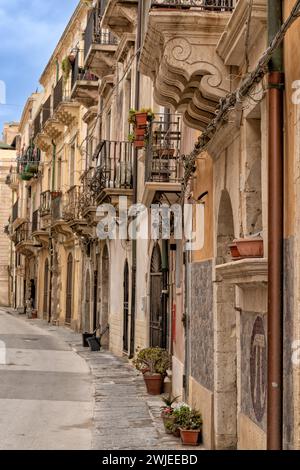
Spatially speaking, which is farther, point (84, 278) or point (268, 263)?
point (84, 278)

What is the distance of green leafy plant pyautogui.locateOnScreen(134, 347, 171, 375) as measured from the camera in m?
13.8

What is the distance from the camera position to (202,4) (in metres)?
8.26

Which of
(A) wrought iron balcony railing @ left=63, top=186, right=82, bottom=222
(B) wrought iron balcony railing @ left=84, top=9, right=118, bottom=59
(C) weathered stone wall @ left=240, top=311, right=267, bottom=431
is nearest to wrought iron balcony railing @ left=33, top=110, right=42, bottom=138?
(A) wrought iron balcony railing @ left=63, top=186, right=82, bottom=222

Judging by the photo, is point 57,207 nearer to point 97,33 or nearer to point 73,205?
point 73,205

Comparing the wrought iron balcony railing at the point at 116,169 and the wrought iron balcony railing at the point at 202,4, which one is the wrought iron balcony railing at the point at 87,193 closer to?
the wrought iron balcony railing at the point at 116,169

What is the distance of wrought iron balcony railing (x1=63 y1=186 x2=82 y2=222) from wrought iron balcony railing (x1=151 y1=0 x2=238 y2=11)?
18003mm

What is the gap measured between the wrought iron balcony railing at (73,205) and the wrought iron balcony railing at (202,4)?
1800 cm

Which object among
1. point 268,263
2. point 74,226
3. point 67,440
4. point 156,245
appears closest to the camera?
point 268,263

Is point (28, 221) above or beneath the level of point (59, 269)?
above
